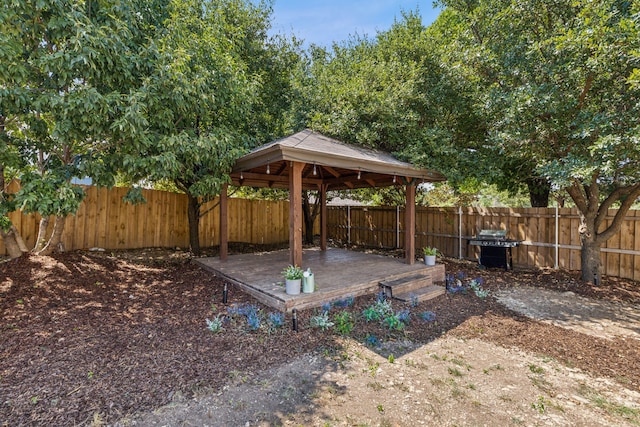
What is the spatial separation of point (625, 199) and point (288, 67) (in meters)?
8.66

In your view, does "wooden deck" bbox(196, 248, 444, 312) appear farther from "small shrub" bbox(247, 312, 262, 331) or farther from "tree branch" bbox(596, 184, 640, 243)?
"tree branch" bbox(596, 184, 640, 243)

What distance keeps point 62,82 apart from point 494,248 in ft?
28.9

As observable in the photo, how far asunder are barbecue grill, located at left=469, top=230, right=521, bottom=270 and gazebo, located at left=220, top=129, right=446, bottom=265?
6.31 feet

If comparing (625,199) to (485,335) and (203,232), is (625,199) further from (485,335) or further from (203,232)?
(203,232)

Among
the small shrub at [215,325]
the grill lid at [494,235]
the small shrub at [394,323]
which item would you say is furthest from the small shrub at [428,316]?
the grill lid at [494,235]

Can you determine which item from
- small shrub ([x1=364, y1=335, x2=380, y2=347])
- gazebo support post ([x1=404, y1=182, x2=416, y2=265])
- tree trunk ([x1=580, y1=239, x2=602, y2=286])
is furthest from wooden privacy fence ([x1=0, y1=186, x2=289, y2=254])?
tree trunk ([x1=580, y1=239, x2=602, y2=286])

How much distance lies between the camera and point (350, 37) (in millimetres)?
9531

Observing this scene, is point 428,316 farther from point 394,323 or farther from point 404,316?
point 394,323

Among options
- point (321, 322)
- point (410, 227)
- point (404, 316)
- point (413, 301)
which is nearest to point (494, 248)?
point (410, 227)

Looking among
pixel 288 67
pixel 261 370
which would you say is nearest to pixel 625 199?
pixel 261 370

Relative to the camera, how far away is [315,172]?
6086mm

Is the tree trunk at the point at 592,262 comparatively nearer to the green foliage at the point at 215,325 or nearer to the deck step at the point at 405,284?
the deck step at the point at 405,284

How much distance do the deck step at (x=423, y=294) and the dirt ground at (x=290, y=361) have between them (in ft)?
0.65

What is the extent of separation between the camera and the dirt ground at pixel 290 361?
2.36 m
